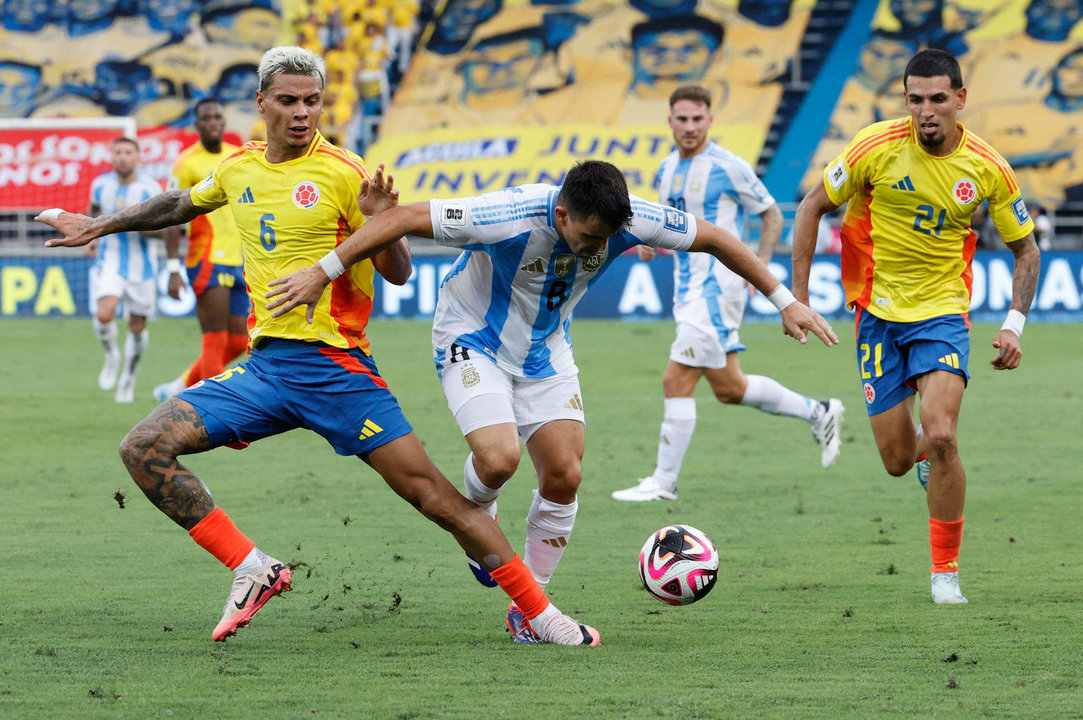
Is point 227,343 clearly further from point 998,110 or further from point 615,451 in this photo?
point 998,110

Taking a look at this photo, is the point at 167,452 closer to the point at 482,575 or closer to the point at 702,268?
the point at 482,575

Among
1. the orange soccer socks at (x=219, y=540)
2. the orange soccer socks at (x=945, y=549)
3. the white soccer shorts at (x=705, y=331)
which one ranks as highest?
the orange soccer socks at (x=219, y=540)

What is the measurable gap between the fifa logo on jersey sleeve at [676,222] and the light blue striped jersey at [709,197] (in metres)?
3.57

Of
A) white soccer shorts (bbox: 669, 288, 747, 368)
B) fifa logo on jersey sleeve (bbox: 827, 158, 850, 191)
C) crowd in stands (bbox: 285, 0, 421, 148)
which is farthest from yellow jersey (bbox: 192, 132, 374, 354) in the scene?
crowd in stands (bbox: 285, 0, 421, 148)

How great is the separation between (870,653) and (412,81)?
26212mm

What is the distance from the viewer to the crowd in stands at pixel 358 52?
95.7 feet

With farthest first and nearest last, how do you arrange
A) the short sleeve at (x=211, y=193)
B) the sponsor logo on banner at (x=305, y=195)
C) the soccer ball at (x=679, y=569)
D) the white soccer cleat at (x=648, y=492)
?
the white soccer cleat at (x=648, y=492) → the soccer ball at (x=679, y=569) → the short sleeve at (x=211, y=193) → the sponsor logo on banner at (x=305, y=195)

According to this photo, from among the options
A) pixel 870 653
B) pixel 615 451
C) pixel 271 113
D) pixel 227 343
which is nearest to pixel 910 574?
pixel 870 653

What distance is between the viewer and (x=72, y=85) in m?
30.7

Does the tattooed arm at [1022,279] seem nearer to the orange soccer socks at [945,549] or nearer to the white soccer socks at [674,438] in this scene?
the orange soccer socks at [945,549]

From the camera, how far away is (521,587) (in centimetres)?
508

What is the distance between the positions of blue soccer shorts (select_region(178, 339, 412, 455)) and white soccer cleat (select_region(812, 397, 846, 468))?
4666 millimetres

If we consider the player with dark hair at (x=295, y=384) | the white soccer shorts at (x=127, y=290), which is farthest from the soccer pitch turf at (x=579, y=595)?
the white soccer shorts at (x=127, y=290)

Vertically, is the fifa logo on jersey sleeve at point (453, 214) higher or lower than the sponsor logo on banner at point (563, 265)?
higher
